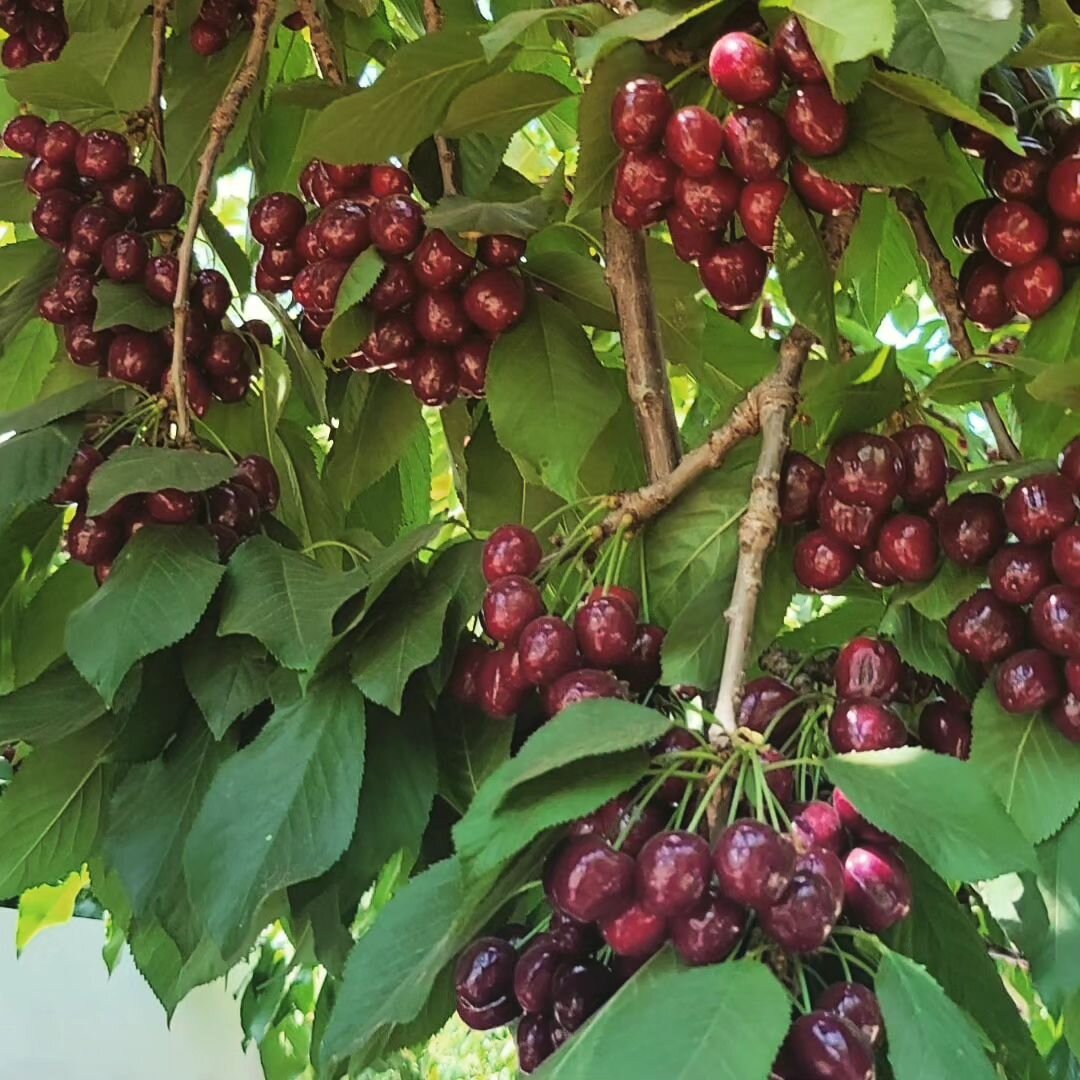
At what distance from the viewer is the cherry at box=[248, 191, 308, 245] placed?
31.5 inches

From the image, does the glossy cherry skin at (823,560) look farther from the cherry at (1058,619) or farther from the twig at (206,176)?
the twig at (206,176)

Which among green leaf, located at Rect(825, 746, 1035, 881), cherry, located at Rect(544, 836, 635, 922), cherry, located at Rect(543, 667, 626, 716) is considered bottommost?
cherry, located at Rect(543, 667, 626, 716)

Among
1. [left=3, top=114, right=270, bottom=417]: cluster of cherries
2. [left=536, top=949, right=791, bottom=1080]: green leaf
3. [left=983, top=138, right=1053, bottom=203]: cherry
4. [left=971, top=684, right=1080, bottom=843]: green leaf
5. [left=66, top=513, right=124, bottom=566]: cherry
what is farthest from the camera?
[left=3, top=114, right=270, bottom=417]: cluster of cherries

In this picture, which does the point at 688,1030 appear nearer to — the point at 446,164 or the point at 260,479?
the point at 260,479

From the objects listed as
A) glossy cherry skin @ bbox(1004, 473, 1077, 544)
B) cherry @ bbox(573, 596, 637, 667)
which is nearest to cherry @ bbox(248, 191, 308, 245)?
cherry @ bbox(573, 596, 637, 667)

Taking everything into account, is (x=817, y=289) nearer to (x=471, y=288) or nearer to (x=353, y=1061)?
(x=471, y=288)

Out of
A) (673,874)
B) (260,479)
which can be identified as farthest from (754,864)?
(260,479)

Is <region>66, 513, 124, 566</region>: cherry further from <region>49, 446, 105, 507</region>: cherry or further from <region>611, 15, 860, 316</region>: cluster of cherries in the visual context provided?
<region>611, 15, 860, 316</region>: cluster of cherries

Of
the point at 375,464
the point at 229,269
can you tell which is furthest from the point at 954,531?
the point at 229,269

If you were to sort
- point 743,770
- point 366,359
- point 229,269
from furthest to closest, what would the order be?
point 229,269 < point 366,359 < point 743,770

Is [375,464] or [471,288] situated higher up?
[471,288]

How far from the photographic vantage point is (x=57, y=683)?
2.17ft

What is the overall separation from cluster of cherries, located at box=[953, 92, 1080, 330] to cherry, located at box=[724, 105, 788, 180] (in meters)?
0.11

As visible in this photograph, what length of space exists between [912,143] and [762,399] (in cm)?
14
